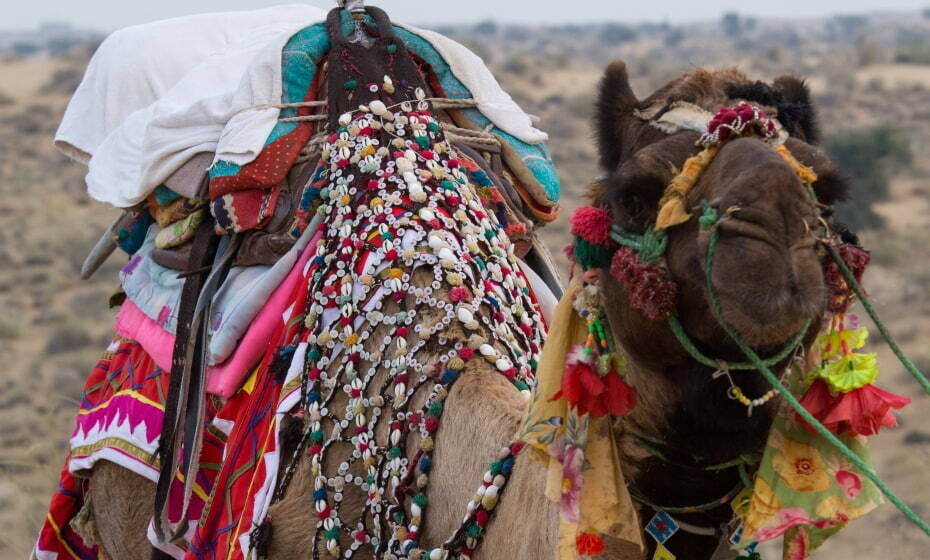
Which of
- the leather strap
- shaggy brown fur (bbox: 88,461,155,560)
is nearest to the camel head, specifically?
the leather strap

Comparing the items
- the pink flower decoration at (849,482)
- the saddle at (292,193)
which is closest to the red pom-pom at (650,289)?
the pink flower decoration at (849,482)

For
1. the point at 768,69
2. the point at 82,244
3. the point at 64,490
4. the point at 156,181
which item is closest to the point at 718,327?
the point at 156,181

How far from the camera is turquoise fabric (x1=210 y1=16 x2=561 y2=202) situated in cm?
421

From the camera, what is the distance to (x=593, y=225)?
2465 mm

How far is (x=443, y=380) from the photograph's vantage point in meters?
3.16

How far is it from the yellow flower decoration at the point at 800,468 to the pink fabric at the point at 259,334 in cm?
180

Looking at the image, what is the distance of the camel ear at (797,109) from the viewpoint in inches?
97.3

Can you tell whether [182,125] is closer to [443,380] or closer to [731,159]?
[443,380]

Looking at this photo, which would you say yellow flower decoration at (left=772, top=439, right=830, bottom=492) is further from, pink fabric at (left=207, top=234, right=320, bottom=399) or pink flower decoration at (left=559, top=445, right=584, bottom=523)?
pink fabric at (left=207, top=234, right=320, bottom=399)

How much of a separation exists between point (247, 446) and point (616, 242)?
5.24 ft

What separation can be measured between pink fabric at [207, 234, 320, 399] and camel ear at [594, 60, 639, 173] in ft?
4.46

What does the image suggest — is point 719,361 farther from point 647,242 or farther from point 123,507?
point 123,507

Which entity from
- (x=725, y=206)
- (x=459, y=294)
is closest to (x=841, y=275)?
(x=725, y=206)

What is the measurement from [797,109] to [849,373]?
54 centimetres
